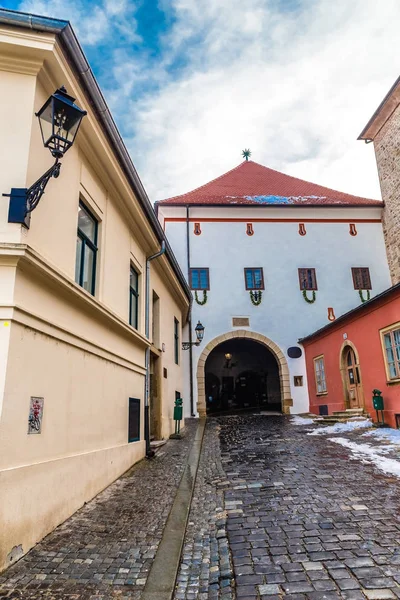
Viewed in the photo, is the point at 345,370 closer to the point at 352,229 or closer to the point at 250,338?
the point at 250,338

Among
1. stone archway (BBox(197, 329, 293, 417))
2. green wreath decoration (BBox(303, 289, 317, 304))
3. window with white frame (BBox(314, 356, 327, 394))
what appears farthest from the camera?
green wreath decoration (BBox(303, 289, 317, 304))

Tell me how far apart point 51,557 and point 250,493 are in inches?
101

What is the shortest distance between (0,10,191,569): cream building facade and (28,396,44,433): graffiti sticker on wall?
0.02 m

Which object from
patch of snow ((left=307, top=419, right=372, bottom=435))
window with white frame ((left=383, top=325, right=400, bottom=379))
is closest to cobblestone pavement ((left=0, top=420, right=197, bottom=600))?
patch of snow ((left=307, top=419, right=372, bottom=435))

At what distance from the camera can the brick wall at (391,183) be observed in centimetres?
1866

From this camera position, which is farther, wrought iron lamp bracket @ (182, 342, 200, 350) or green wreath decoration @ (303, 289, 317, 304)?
green wreath decoration @ (303, 289, 317, 304)

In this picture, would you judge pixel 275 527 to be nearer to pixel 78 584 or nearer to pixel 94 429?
pixel 78 584

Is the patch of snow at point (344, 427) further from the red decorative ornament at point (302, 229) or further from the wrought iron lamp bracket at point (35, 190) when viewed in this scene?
the red decorative ornament at point (302, 229)

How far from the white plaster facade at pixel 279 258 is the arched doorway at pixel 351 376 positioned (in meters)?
4.05

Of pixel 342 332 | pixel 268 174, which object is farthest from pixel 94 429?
pixel 268 174

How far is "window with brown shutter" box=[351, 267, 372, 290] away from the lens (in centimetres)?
1906

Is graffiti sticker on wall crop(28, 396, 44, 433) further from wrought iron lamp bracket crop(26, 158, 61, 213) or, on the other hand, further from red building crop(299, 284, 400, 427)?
red building crop(299, 284, 400, 427)

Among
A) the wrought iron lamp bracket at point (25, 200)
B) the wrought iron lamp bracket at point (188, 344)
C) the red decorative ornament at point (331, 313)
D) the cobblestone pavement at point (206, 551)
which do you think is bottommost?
the cobblestone pavement at point (206, 551)

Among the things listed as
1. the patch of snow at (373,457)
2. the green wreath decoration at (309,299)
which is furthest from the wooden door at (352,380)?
the green wreath decoration at (309,299)
